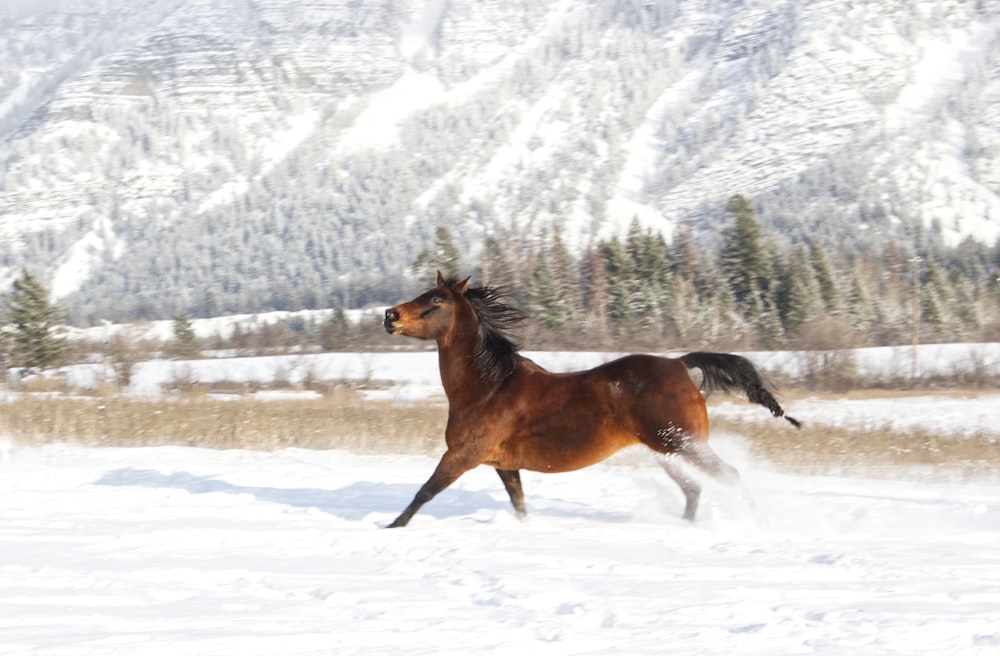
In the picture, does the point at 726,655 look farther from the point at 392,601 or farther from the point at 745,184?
the point at 745,184

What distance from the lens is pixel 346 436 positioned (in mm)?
14398

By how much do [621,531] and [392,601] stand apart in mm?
2370

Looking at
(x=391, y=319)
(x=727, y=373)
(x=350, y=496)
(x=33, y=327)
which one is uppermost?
(x=391, y=319)

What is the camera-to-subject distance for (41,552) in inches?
228

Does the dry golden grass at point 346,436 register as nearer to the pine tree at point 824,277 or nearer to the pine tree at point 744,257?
the pine tree at point 744,257

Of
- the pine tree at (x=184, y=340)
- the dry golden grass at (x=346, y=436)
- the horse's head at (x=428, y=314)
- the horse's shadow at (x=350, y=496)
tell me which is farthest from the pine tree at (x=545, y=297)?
the horse's head at (x=428, y=314)

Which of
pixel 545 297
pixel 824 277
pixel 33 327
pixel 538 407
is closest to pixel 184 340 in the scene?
pixel 33 327

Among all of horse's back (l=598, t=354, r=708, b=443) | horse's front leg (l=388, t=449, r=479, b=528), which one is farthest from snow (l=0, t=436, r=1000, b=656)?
horse's back (l=598, t=354, r=708, b=443)

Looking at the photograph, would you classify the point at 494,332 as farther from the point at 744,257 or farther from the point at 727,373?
the point at 744,257

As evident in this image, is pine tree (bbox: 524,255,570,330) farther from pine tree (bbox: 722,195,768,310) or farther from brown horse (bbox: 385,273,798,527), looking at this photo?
brown horse (bbox: 385,273,798,527)

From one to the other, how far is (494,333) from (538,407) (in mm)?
650

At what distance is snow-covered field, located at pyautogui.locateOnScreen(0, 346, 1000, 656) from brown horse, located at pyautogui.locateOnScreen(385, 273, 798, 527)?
15.9 inches

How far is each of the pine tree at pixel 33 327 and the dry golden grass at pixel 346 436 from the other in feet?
93.3

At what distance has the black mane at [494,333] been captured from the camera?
7148 mm
